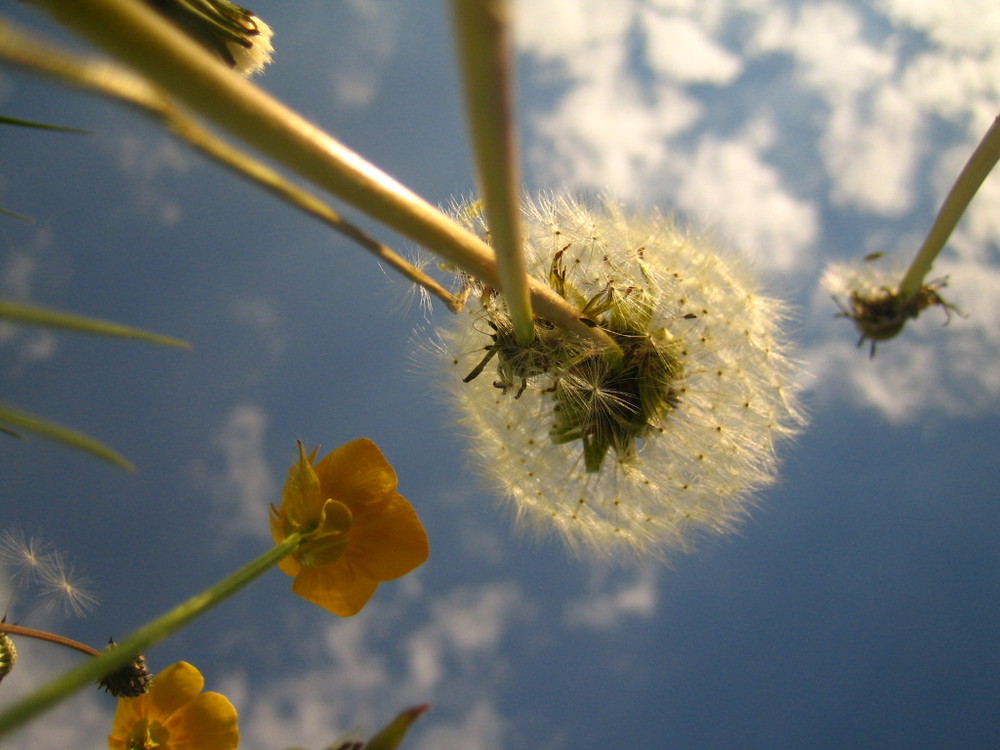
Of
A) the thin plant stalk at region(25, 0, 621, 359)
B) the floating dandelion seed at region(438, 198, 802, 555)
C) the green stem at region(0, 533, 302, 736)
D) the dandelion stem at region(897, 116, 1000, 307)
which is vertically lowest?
the green stem at region(0, 533, 302, 736)

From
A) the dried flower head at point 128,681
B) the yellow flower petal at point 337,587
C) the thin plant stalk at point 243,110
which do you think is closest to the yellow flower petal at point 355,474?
the yellow flower petal at point 337,587

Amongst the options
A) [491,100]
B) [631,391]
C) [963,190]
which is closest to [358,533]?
[491,100]

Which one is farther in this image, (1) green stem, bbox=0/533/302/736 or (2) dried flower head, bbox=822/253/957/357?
(2) dried flower head, bbox=822/253/957/357

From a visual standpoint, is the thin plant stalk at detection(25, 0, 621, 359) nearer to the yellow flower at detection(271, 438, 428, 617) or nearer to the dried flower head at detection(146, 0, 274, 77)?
the yellow flower at detection(271, 438, 428, 617)

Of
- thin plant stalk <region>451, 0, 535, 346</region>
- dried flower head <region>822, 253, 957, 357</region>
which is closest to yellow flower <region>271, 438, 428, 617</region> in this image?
thin plant stalk <region>451, 0, 535, 346</region>

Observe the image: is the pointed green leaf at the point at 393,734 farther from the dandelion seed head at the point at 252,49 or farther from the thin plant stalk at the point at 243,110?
the dandelion seed head at the point at 252,49

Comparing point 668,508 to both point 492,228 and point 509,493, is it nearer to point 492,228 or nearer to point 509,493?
point 509,493

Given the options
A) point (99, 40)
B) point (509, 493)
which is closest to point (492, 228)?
point (99, 40)
